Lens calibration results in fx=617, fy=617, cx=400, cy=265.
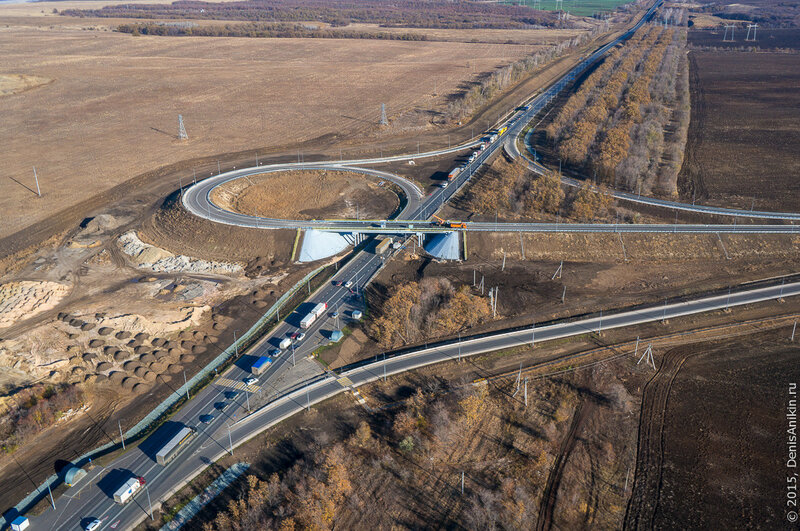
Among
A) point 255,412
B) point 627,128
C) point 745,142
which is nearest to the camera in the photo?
point 255,412

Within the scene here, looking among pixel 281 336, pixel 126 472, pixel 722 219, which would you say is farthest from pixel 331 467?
pixel 722 219

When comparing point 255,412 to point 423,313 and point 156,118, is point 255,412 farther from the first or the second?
point 156,118

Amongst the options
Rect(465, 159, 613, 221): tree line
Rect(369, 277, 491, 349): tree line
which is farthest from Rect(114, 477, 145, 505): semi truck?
Rect(465, 159, 613, 221): tree line

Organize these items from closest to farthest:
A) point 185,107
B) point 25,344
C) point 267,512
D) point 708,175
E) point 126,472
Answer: point 267,512 → point 126,472 → point 25,344 → point 708,175 → point 185,107

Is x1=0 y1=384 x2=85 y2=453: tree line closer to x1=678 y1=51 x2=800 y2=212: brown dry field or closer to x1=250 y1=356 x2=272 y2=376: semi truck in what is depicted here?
x1=250 y1=356 x2=272 y2=376: semi truck

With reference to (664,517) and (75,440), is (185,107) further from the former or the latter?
(664,517)

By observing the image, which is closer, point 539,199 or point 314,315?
point 314,315

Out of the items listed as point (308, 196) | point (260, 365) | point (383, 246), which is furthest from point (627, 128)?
point (260, 365)
